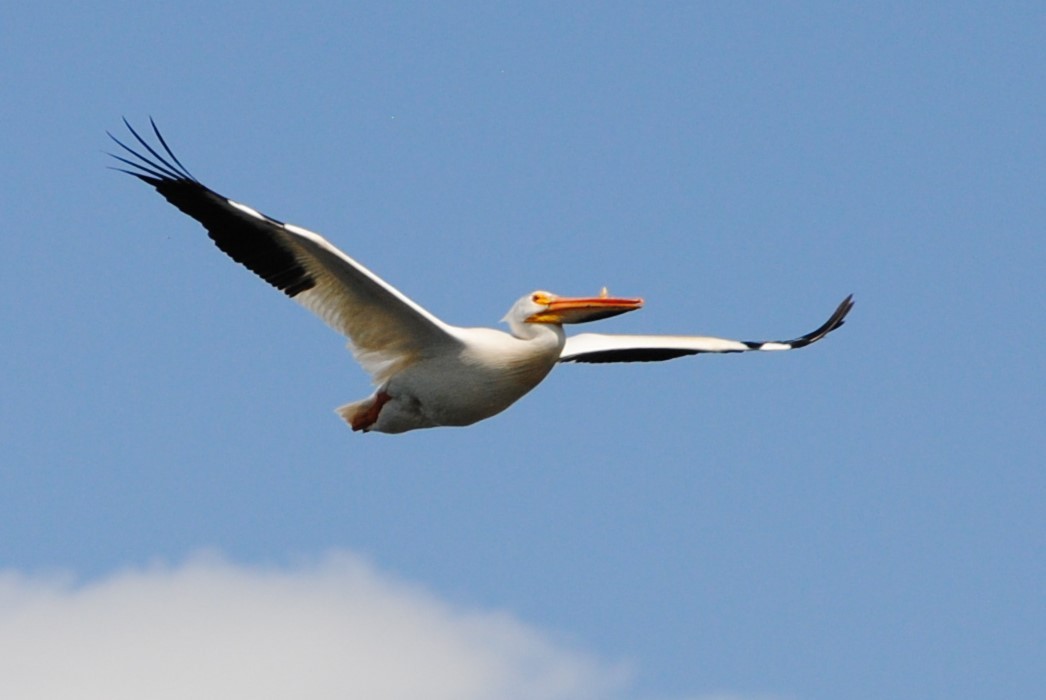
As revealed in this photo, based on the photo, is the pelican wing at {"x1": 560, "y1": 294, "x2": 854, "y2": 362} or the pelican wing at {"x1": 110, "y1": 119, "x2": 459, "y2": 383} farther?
the pelican wing at {"x1": 560, "y1": 294, "x2": 854, "y2": 362}

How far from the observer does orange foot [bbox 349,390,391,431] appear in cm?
1083

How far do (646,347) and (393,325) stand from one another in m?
2.50

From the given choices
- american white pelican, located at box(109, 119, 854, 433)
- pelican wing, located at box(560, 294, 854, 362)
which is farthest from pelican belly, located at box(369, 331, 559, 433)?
pelican wing, located at box(560, 294, 854, 362)

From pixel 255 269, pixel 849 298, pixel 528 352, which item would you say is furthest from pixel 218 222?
pixel 849 298

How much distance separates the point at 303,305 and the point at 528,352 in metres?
1.47

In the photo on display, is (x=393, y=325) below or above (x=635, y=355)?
below

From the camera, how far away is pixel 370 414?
10.9m

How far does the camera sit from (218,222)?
34.1ft

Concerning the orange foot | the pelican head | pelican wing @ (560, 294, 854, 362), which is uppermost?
pelican wing @ (560, 294, 854, 362)

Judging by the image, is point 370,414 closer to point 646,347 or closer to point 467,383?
point 467,383

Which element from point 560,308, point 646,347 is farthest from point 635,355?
point 560,308

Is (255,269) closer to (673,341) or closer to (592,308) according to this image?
(592,308)

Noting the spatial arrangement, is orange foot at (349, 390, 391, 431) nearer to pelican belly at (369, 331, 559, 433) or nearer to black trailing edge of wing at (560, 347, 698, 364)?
pelican belly at (369, 331, 559, 433)

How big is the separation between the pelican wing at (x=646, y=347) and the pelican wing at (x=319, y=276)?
170 cm
